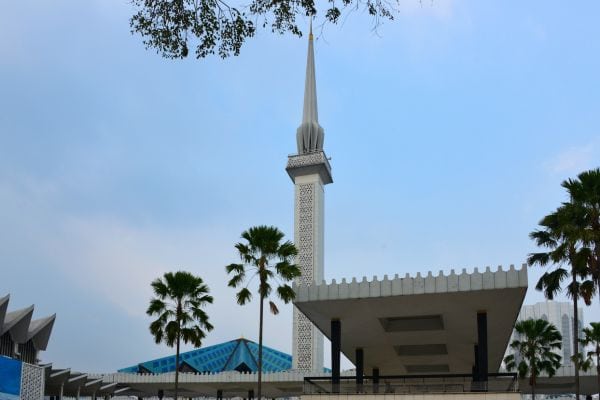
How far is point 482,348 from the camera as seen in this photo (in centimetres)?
2525

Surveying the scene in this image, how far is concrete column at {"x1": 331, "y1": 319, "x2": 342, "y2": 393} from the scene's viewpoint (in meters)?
25.9

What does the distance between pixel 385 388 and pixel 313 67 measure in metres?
61.2

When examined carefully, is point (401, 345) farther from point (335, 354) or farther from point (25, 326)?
point (25, 326)

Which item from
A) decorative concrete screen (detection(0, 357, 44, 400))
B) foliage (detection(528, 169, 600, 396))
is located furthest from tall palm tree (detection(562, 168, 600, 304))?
decorative concrete screen (detection(0, 357, 44, 400))

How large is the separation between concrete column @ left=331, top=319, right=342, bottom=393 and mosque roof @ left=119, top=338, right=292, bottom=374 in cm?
5133

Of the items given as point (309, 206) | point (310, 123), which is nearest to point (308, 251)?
point (309, 206)

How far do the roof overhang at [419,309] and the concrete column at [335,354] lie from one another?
332 mm

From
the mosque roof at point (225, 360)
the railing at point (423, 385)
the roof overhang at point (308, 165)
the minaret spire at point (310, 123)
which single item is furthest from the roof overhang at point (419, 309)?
the mosque roof at point (225, 360)

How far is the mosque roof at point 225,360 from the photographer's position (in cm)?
7819

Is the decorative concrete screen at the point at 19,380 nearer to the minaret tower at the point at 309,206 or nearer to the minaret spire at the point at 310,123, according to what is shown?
the minaret tower at the point at 309,206

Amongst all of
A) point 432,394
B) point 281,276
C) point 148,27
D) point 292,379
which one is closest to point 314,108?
point 292,379

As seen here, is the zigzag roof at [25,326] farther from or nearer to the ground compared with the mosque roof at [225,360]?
farther from the ground

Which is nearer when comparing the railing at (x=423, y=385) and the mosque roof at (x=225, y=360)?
the railing at (x=423, y=385)

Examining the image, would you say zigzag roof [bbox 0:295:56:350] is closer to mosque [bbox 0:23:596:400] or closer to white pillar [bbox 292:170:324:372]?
mosque [bbox 0:23:596:400]
